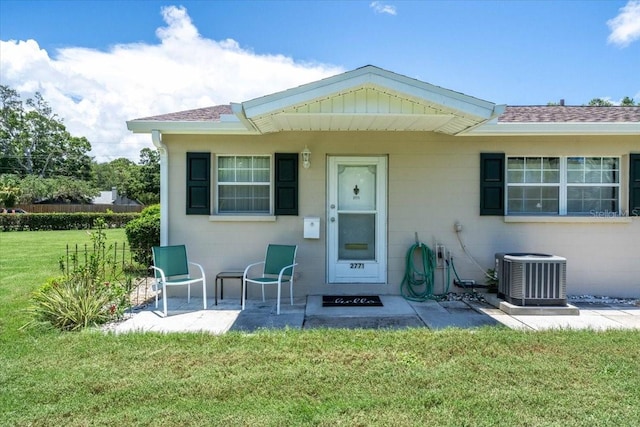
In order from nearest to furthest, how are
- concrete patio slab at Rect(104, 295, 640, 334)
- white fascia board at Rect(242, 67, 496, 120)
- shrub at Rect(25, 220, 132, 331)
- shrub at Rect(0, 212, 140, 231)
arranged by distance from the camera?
white fascia board at Rect(242, 67, 496, 120) → shrub at Rect(25, 220, 132, 331) → concrete patio slab at Rect(104, 295, 640, 334) → shrub at Rect(0, 212, 140, 231)

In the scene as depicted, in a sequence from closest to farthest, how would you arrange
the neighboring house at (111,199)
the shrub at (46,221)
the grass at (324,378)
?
the grass at (324,378)
the shrub at (46,221)
the neighboring house at (111,199)

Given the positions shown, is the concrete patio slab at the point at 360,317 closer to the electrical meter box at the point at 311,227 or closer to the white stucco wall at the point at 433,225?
the white stucco wall at the point at 433,225

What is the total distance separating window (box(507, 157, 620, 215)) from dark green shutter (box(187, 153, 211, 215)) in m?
4.95

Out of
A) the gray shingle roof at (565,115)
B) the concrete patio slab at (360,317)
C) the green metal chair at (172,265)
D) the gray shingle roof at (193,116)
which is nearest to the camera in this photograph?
the concrete patio slab at (360,317)

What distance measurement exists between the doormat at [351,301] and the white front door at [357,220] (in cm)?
32

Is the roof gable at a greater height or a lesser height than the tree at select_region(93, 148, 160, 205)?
lesser

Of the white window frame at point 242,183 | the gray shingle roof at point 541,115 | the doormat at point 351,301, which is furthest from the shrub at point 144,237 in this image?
the doormat at point 351,301

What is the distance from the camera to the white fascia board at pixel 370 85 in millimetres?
4711

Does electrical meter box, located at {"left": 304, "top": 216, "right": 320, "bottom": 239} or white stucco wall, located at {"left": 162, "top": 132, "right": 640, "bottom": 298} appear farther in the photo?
white stucco wall, located at {"left": 162, "top": 132, "right": 640, "bottom": 298}

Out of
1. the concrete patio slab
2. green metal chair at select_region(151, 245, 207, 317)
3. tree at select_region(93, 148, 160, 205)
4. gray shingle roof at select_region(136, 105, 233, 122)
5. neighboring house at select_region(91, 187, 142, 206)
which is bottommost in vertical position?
the concrete patio slab

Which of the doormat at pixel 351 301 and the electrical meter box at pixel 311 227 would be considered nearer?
the doormat at pixel 351 301

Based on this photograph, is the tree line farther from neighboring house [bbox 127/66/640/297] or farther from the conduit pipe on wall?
neighboring house [bbox 127/66/640/297]

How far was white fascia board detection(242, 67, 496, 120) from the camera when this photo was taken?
4711 mm

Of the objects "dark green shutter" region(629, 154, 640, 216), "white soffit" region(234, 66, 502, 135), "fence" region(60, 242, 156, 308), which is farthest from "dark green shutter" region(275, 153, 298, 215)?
"dark green shutter" region(629, 154, 640, 216)
